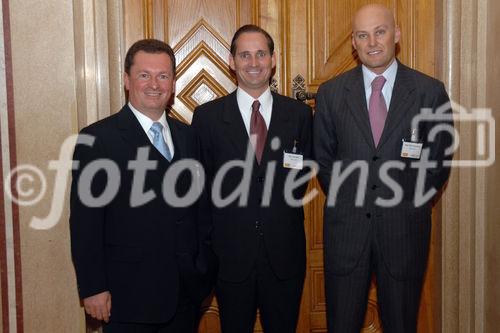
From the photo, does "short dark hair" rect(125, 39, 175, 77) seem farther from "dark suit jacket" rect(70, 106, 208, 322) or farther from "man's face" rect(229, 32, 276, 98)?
"man's face" rect(229, 32, 276, 98)

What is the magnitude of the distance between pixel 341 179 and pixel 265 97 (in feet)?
1.72

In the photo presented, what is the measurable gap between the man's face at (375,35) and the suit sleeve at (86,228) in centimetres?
130

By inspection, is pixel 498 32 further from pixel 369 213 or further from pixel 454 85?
pixel 369 213

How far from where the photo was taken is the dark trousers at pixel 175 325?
2.15 meters

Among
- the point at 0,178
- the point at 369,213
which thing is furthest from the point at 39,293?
the point at 369,213

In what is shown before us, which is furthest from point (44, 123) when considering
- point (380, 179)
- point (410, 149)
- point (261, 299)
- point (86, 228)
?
point (410, 149)

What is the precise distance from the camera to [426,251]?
262cm

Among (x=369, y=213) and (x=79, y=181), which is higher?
(x=79, y=181)

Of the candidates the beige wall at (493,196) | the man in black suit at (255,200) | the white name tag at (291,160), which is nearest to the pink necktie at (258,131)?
the man in black suit at (255,200)

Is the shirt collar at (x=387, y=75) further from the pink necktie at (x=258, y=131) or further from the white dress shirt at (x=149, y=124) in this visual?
the white dress shirt at (x=149, y=124)

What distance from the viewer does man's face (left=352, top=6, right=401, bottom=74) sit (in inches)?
100

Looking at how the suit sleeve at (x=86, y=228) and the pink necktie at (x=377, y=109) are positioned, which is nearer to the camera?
the suit sleeve at (x=86, y=228)

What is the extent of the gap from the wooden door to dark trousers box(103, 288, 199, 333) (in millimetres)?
916

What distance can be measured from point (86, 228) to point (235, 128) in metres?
0.84
